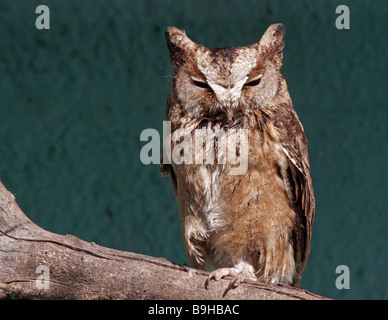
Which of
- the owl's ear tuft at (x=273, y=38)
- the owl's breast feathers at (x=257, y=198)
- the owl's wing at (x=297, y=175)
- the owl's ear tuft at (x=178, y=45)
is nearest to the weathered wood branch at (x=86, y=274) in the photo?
the owl's breast feathers at (x=257, y=198)

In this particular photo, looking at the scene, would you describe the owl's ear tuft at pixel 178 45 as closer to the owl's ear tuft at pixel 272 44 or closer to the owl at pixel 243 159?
the owl at pixel 243 159

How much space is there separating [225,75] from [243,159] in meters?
0.29

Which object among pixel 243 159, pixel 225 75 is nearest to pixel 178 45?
pixel 225 75

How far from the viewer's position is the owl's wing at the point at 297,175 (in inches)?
80.2

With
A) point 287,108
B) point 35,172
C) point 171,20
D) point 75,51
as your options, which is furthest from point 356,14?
point 35,172

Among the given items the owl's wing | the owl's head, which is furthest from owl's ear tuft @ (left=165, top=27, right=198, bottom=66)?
the owl's wing

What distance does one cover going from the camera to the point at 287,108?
6.89 ft

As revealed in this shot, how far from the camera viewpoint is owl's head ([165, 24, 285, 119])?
73.6 inches

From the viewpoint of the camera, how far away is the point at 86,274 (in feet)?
5.75

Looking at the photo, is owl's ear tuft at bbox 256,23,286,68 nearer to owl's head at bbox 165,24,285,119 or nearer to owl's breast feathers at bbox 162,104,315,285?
owl's head at bbox 165,24,285,119

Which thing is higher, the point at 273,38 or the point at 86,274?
the point at 273,38

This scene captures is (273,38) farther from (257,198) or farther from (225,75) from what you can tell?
(257,198)
